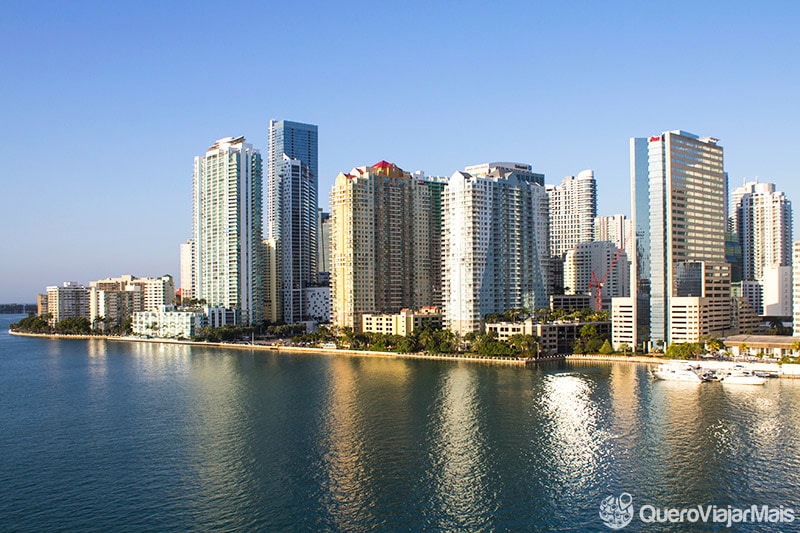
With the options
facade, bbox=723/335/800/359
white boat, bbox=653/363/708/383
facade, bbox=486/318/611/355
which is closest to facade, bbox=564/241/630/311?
facade, bbox=486/318/611/355

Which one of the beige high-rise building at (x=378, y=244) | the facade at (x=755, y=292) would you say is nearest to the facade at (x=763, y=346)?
the beige high-rise building at (x=378, y=244)

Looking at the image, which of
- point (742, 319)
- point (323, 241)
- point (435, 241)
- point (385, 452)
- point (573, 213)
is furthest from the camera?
point (323, 241)

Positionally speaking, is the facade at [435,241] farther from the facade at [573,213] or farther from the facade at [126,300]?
the facade at [126,300]

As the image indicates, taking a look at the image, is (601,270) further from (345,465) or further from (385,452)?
(345,465)

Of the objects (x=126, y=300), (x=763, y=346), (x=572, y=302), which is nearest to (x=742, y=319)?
(x=763, y=346)

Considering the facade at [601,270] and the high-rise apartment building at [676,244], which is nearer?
the high-rise apartment building at [676,244]

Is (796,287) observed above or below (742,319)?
above

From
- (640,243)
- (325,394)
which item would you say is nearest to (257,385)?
(325,394)
